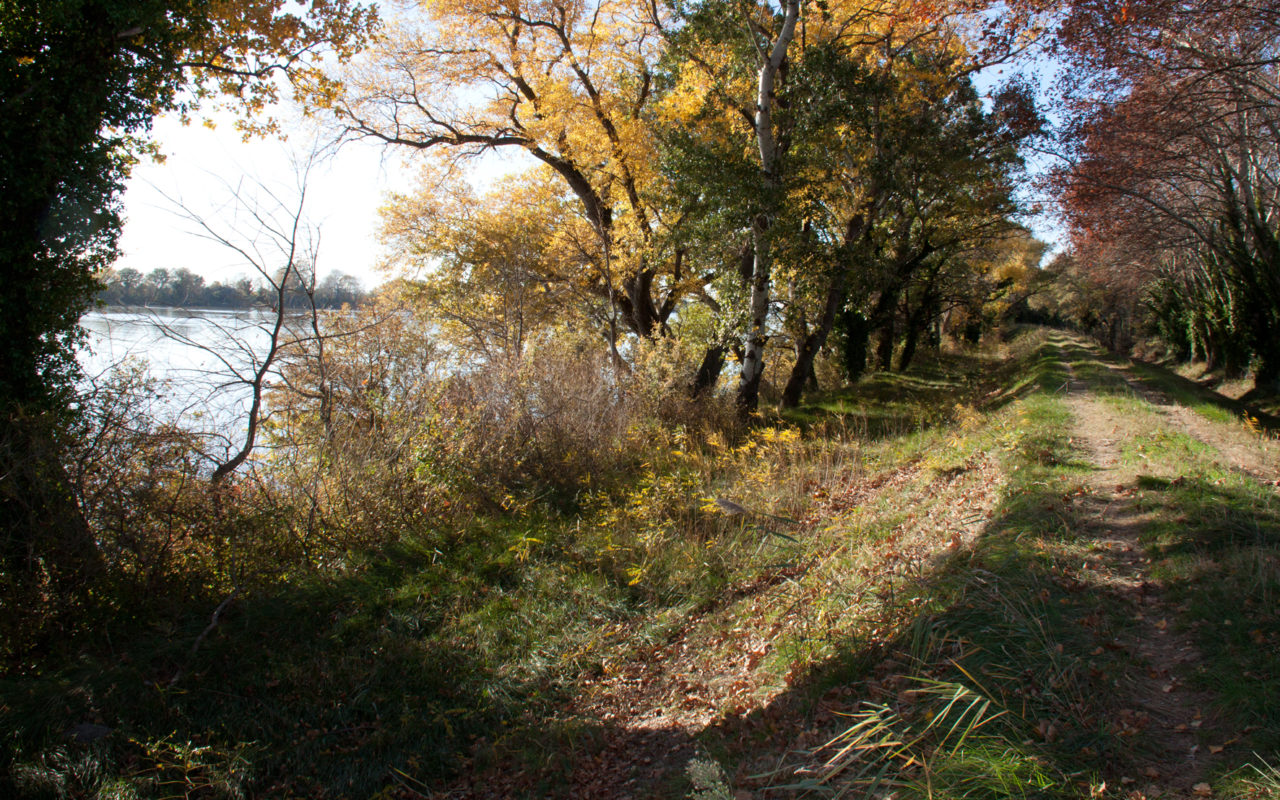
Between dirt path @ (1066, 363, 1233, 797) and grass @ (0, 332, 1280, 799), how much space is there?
4 cm

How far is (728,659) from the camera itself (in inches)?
196

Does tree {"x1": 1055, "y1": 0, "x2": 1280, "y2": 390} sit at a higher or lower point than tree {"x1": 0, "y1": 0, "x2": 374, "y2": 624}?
higher

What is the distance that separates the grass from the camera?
334cm

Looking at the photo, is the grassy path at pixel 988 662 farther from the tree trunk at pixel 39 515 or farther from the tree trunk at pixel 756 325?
the tree trunk at pixel 756 325

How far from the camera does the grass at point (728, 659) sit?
3.34 meters

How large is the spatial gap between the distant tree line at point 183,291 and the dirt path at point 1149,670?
7.73 m

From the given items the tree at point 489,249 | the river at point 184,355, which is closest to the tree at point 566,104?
the tree at point 489,249

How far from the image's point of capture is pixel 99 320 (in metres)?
5.61

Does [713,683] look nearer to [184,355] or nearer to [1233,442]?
[184,355]

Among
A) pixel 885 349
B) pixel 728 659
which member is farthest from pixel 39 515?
pixel 885 349

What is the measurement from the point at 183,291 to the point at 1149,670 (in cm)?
841

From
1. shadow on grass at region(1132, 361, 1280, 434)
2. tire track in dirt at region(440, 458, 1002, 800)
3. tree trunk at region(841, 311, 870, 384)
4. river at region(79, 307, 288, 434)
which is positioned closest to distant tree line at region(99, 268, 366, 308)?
river at region(79, 307, 288, 434)

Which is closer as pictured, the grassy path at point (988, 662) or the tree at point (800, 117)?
the grassy path at point (988, 662)

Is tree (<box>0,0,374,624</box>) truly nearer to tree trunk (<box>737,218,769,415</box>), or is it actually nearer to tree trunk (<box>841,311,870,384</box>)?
tree trunk (<box>737,218,769,415</box>)
